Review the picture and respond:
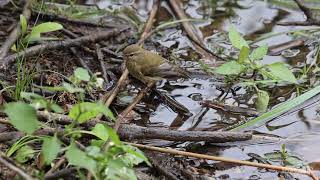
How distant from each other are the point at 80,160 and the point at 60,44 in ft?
7.24

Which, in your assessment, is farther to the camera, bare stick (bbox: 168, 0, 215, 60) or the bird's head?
bare stick (bbox: 168, 0, 215, 60)

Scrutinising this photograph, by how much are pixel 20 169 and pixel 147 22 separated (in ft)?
9.41

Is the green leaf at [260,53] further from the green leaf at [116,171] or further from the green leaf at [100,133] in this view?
the green leaf at [116,171]

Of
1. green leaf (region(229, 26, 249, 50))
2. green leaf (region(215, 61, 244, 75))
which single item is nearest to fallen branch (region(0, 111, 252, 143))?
green leaf (region(215, 61, 244, 75))

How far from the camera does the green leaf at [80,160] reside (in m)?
2.62

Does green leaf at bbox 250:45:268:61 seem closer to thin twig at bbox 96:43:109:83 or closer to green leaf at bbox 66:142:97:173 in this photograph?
thin twig at bbox 96:43:109:83

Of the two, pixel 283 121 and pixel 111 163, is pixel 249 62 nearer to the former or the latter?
pixel 283 121

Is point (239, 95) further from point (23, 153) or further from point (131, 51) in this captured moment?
point (23, 153)

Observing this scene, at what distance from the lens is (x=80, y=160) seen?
2648 mm

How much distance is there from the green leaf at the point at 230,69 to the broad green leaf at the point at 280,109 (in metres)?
0.38

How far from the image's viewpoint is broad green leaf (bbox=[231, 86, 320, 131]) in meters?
4.13

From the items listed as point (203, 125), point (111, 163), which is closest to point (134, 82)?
point (203, 125)

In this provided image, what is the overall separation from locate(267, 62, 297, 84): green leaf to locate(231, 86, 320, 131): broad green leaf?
0.15 metres

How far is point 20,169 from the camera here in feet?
9.07
